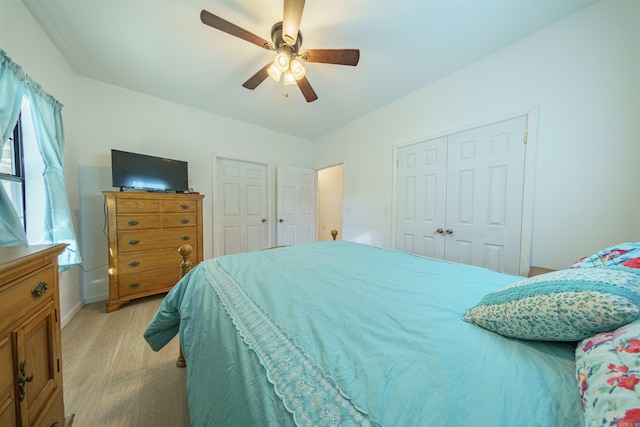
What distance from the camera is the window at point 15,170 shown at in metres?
1.43

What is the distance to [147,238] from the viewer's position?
2.23 meters

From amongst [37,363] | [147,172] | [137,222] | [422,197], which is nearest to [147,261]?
[137,222]

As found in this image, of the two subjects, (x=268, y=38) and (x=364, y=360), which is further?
(x=268, y=38)

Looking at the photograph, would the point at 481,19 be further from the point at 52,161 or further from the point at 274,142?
the point at 52,161

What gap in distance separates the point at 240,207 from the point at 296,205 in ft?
3.26

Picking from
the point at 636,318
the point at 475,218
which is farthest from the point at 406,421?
the point at 475,218

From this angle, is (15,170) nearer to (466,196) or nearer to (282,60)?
(282,60)

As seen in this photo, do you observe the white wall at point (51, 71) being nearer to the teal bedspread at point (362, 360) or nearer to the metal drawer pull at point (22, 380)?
the metal drawer pull at point (22, 380)

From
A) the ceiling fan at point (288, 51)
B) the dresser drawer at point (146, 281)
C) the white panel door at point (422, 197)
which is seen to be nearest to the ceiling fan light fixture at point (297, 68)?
the ceiling fan at point (288, 51)

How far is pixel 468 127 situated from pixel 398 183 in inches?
35.4

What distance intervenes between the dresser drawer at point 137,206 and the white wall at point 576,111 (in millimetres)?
3341

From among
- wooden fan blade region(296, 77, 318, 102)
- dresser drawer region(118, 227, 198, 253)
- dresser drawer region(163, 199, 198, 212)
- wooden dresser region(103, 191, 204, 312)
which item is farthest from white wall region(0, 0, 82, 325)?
wooden fan blade region(296, 77, 318, 102)

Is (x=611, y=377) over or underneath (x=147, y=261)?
over

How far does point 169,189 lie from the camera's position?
8.31 feet
